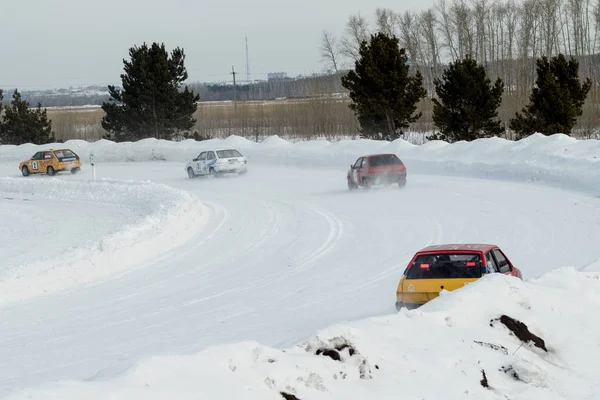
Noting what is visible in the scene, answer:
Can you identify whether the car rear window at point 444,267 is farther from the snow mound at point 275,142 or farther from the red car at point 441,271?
the snow mound at point 275,142

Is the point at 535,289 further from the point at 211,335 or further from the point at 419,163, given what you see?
the point at 419,163

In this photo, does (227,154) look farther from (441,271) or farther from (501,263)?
(441,271)

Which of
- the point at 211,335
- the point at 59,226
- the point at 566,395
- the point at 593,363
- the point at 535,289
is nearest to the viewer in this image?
the point at 566,395

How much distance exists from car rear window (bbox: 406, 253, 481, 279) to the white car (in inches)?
1220

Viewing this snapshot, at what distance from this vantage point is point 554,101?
45.3 m

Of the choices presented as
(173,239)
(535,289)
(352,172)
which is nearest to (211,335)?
(535,289)

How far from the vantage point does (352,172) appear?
3547 cm

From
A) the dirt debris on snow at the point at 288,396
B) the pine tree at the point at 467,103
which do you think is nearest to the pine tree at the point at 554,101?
the pine tree at the point at 467,103

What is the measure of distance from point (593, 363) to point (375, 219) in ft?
53.3

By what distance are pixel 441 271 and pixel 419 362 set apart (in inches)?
195

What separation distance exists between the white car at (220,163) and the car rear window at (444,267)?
102ft

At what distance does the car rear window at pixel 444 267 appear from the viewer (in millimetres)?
13977

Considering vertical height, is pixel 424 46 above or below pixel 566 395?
above

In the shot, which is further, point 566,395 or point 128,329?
point 128,329
